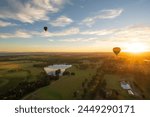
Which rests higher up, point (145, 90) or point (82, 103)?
point (82, 103)

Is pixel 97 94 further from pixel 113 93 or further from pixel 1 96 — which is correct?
pixel 1 96

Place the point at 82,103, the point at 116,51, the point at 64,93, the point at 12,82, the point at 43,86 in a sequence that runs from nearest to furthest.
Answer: the point at 82,103 < the point at 64,93 < the point at 43,86 < the point at 12,82 < the point at 116,51

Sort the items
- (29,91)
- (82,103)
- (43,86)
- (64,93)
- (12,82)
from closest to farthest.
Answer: (82,103), (64,93), (29,91), (43,86), (12,82)

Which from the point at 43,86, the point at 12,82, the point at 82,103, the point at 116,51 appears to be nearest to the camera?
the point at 82,103

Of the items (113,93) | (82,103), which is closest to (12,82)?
(113,93)

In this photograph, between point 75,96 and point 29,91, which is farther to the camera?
point 29,91

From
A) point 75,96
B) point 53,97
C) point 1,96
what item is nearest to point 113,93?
point 75,96

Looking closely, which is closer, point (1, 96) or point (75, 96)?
point (75, 96)

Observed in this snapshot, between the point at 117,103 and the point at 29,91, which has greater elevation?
the point at 117,103

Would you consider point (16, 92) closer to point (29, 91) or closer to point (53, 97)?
point (29, 91)
